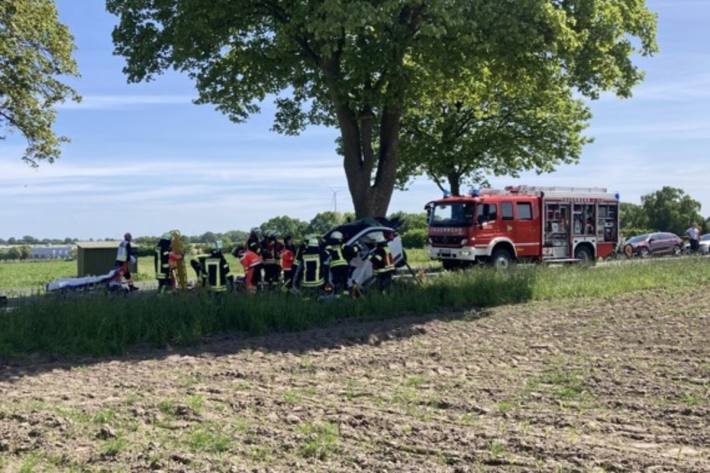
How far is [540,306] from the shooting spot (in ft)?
49.0

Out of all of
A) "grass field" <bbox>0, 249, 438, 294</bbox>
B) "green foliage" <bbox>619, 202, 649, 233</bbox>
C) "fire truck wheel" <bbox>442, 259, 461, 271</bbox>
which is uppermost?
"green foliage" <bbox>619, 202, 649, 233</bbox>

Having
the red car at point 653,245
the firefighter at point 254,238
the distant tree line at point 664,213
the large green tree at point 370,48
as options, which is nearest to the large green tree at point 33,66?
the large green tree at point 370,48

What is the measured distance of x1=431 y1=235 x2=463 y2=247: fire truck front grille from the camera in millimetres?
23702

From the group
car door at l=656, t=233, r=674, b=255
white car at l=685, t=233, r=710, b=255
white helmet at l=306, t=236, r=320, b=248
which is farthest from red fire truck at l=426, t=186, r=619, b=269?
white car at l=685, t=233, r=710, b=255

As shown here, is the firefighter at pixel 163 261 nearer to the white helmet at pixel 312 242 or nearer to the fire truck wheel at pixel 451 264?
the white helmet at pixel 312 242

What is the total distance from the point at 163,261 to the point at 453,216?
10.5 meters

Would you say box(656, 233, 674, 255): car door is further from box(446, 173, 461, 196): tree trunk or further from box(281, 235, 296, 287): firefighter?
box(281, 235, 296, 287): firefighter

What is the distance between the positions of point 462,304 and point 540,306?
156 centimetres

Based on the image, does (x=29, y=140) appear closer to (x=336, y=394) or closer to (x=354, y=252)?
(x=354, y=252)

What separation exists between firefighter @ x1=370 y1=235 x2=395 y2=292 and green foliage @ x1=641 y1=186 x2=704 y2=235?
191 ft

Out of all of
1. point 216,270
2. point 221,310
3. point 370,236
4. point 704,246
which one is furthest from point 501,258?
point 704,246

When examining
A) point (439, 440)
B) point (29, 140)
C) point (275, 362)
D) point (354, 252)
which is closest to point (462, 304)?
point (354, 252)

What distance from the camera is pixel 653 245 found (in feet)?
132

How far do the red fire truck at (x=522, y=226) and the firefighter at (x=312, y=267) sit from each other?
9.47 meters
